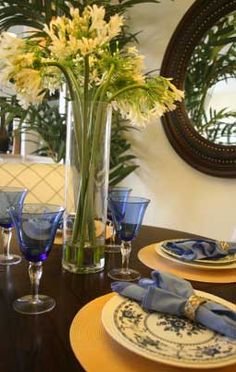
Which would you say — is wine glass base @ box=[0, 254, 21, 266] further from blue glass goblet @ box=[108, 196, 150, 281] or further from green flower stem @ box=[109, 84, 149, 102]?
green flower stem @ box=[109, 84, 149, 102]

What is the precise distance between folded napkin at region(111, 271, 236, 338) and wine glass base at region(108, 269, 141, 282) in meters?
0.14

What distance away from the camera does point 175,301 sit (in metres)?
0.67

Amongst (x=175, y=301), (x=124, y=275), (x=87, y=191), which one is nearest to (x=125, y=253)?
(x=124, y=275)

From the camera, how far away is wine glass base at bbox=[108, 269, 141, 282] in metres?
0.91

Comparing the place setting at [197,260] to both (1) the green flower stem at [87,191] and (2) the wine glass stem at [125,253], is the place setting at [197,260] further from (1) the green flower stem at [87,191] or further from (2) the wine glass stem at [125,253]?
(1) the green flower stem at [87,191]

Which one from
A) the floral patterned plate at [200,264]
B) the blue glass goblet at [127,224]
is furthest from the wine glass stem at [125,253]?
the floral patterned plate at [200,264]

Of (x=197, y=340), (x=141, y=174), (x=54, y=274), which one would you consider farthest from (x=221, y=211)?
(x=197, y=340)

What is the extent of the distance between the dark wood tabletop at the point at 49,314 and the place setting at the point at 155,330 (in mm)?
26

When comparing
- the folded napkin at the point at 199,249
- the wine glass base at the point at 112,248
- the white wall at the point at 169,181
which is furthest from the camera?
the white wall at the point at 169,181

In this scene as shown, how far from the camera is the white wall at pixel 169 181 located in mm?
2250

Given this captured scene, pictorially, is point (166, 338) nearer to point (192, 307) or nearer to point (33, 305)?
point (192, 307)

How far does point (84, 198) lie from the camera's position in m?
0.93

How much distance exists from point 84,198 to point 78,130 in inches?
7.1

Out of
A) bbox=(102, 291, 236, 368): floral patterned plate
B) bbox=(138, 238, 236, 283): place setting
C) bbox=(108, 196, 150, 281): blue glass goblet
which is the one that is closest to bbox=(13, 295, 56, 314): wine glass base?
bbox=(102, 291, 236, 368): floral patterned plate
